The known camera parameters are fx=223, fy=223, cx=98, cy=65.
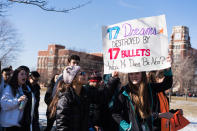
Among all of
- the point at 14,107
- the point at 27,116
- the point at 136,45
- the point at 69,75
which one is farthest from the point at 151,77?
the point at 14,107

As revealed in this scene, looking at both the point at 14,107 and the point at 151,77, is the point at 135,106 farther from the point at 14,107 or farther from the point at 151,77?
the point at 14,107

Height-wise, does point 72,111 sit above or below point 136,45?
below

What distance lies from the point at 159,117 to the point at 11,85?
2.50m

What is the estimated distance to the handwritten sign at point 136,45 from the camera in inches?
138

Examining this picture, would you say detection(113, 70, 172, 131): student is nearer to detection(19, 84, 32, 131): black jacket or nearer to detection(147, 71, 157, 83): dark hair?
detection(147, 71, 157, 83): dark hair

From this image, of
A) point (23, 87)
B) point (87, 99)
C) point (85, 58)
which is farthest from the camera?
point (85, 58)

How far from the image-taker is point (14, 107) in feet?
11.9

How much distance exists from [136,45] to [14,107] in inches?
87.9

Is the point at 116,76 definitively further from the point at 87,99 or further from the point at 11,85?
the point at 11,85

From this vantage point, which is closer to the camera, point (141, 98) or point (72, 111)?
point (72, 111)

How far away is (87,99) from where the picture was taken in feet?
10.6

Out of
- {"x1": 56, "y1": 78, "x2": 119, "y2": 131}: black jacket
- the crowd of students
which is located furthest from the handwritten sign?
{"x1": 56, "y1": 78, "x2": 119, "y2": 131}: black jacket

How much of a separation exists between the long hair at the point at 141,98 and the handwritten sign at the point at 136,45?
0.27 metres

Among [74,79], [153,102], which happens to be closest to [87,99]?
[74,79]
